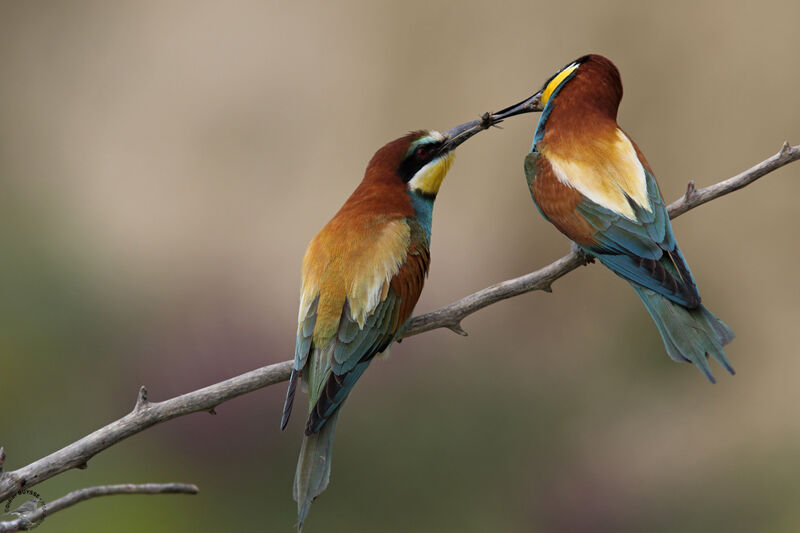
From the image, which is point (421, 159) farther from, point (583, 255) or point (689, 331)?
point (689, 331)

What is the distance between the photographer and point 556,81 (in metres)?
1.62

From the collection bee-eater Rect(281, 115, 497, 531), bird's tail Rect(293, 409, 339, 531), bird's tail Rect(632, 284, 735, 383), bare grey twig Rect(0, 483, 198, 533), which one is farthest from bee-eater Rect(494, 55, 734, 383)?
bare grey twig Rect(0, 483, 198, 533)

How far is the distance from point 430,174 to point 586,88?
0.30 m

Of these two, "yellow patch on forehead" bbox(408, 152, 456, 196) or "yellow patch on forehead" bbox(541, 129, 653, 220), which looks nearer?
"yellow patch on forehead" bbox(541, 129, 653, 220)

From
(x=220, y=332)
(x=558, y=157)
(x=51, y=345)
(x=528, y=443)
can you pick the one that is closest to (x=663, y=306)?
(x=558, y=157)

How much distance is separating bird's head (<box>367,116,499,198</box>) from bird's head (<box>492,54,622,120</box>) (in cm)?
9

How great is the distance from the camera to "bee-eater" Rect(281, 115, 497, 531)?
1301mm

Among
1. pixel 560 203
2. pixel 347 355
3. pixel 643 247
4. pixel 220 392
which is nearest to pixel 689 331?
pixel 643 247

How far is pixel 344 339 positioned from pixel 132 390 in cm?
164

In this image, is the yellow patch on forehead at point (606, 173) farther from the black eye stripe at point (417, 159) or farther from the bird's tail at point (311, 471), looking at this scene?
the bird's tail at point (311, 471)

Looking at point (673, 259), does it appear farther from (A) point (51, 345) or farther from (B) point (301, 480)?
(A) point (51, 345)

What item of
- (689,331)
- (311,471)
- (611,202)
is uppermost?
(611,202)

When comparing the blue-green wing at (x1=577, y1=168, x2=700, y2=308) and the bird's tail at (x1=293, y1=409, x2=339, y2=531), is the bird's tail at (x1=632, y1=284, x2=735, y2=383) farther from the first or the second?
the bird's tail at (x1=293, y1=409, x2=339, y2=531)

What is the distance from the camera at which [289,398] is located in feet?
4.04
